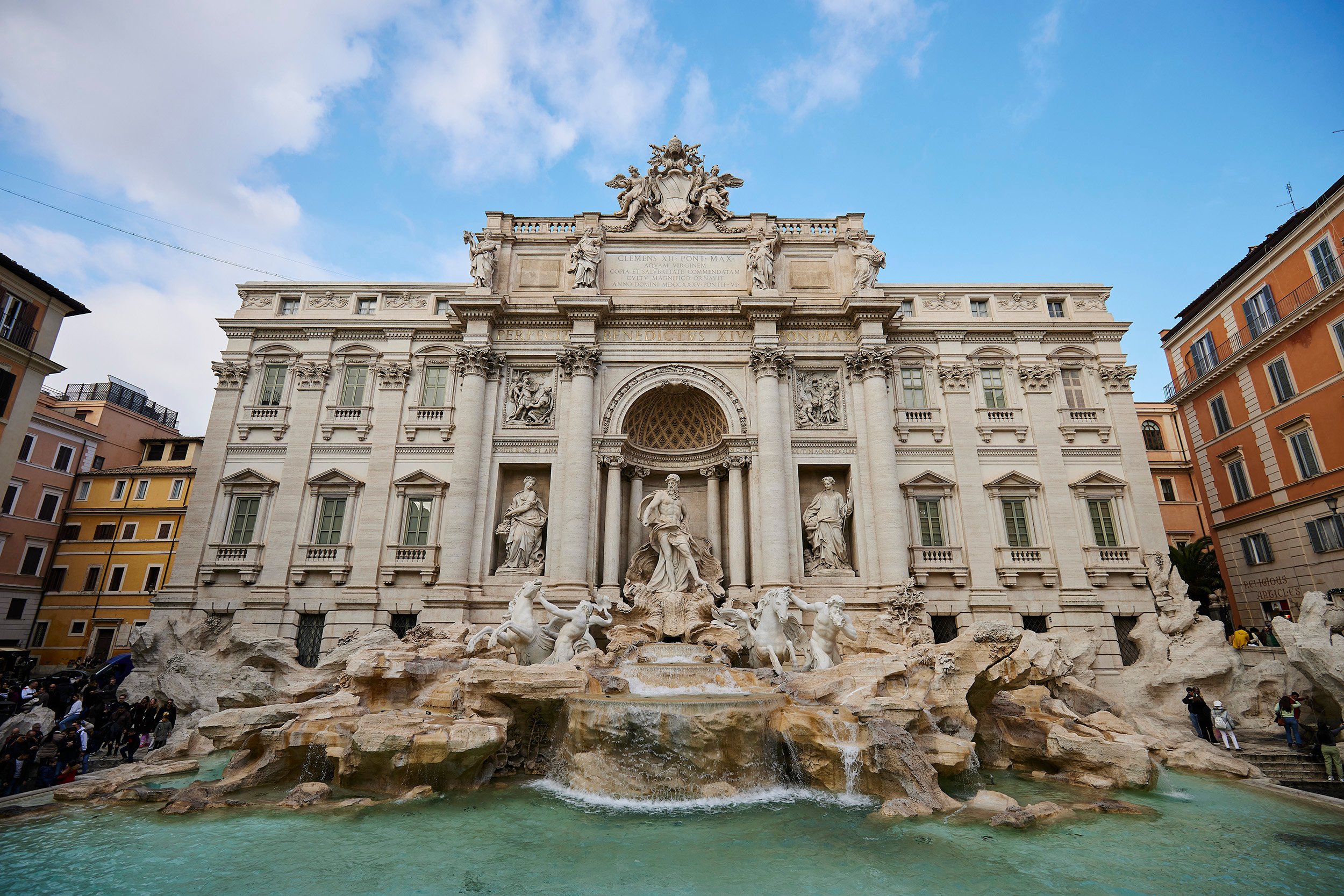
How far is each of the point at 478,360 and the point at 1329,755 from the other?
2298 cm

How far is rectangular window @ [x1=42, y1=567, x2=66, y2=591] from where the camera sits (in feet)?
91.5

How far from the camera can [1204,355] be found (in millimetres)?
25797

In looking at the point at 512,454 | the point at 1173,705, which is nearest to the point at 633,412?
the point at 512,454

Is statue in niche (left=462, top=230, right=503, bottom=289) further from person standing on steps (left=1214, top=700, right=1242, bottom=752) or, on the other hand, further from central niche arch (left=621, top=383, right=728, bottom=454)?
person standing on steps (left=1214, top=700, right=1242, bottom=752)

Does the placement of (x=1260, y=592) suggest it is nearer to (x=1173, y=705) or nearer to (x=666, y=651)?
(x=1173, y=705)

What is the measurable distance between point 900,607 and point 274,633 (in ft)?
62.3

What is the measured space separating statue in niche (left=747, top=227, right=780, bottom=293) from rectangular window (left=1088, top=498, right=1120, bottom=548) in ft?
43.1

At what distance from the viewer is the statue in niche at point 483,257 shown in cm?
2167

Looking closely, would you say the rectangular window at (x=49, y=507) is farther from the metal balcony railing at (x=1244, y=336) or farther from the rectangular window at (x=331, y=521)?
the metal balcony railing at (x=1244, y=336)

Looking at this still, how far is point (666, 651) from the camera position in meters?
15.6

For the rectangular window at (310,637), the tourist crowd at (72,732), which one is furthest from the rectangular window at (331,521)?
the tourist crowd at (72,732)

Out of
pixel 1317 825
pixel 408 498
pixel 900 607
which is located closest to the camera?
pixel 1317 825

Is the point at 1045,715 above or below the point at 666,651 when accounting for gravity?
below

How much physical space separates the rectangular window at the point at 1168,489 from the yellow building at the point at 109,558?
48325mm
